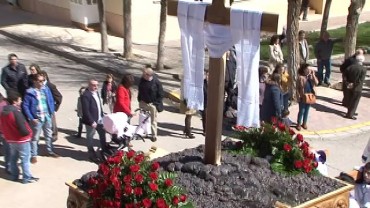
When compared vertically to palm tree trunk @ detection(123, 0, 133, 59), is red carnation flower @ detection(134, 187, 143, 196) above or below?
above

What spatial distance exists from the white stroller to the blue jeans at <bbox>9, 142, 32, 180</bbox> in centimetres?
142

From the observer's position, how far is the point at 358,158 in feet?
42.0

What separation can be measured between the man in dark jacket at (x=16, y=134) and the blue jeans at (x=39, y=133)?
2.16 feet

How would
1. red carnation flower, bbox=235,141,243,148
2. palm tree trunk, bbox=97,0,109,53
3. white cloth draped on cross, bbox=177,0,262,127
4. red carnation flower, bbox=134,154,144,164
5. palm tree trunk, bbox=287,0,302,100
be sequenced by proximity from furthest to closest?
palm tree trunk, bbox=97,0,109,53, palm tree trunk, bbox=287,0,302,100, red carnation flower, bbox=235,141,243,148, white cloth draped on cross, bbox=177,0,262,127, red carnation flower, bbox=134,154,144,164

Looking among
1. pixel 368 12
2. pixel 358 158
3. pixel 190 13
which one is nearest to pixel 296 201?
pixel 190 13

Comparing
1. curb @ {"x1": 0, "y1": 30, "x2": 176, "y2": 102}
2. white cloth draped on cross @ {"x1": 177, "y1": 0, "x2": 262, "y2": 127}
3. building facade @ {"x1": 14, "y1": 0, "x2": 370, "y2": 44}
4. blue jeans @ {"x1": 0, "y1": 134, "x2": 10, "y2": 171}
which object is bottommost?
curb @ {"x1": 0, "y1": 30, "x2": 176, "y2": 102}

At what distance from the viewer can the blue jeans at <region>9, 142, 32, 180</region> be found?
34.0 feet

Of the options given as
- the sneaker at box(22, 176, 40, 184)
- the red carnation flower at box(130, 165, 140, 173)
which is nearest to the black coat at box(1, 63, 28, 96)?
the sneaker at box(22, 176, 40, 184)

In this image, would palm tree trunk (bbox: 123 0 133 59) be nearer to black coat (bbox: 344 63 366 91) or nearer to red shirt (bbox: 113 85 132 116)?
black coat (bbox: 344 63 366 91)

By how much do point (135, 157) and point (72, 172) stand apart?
446 centimetres

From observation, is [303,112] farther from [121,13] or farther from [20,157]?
[121,13]

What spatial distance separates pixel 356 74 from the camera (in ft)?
48.2

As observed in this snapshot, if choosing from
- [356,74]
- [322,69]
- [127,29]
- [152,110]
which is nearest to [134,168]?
[152,110]

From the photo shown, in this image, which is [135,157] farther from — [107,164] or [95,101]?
[95,101]
